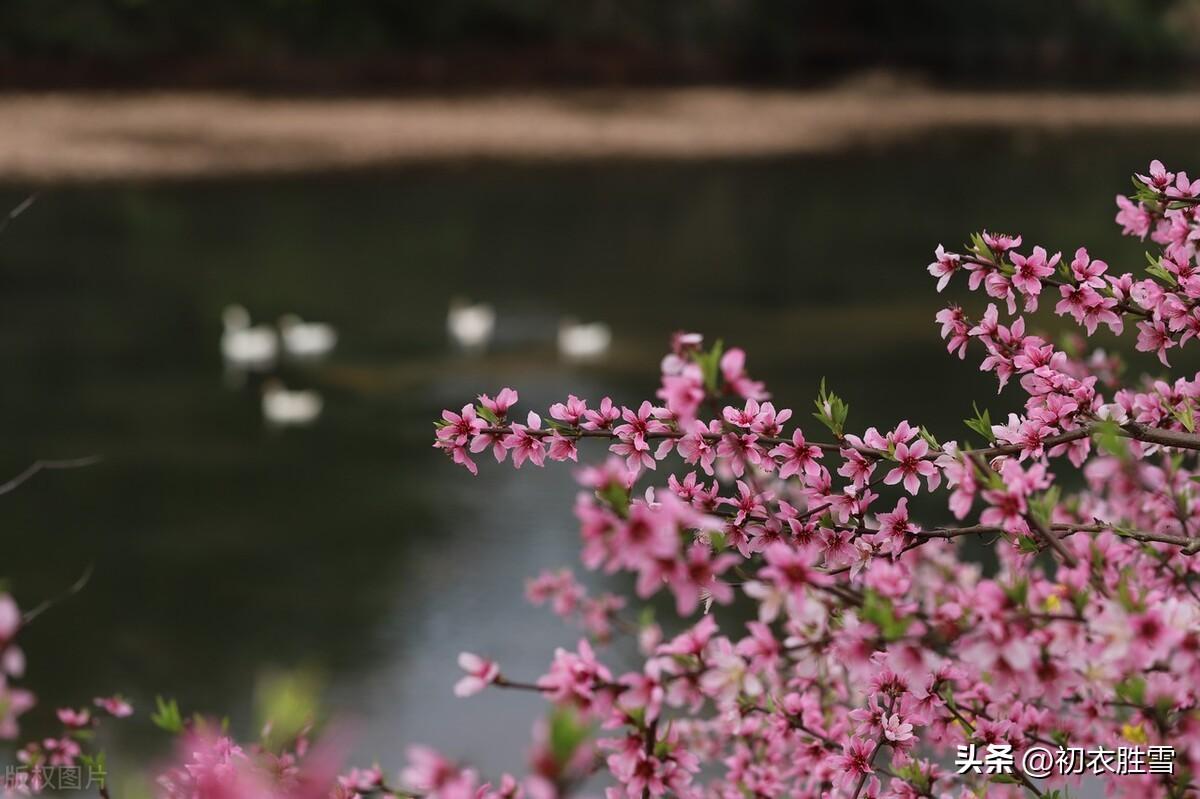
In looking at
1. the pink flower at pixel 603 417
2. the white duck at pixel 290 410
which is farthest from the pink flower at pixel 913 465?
the white duck at pixel 290 410

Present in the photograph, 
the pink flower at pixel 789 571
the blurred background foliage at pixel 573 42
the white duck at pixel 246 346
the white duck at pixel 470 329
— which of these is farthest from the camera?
the blurred background foliage at pixel 573 42

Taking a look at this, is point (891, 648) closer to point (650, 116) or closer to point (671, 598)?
point (671, 598)

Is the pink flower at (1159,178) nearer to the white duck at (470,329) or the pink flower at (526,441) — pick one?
the pink flower at (526,441)

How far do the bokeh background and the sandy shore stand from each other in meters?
0.16

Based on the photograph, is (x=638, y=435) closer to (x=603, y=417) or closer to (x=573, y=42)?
(x=603, y=417)

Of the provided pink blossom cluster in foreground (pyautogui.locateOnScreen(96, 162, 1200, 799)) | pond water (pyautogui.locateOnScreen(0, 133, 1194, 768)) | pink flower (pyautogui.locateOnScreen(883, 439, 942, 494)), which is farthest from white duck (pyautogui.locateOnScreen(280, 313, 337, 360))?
pink flower (pyautogui.locateOnScreen(883, 439, 942, 494))

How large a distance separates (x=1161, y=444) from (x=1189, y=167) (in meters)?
30.7

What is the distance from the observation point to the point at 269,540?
12.6 m

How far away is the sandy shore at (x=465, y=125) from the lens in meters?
34.2

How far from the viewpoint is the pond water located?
10578mm

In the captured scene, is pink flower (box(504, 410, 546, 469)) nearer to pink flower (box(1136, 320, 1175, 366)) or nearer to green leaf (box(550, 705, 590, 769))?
pink flower (box(1136, 320, 1175, 366))

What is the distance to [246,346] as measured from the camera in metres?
17.0

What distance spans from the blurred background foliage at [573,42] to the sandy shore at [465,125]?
2.09m

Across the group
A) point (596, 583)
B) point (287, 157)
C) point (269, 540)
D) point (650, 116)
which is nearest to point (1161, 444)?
point (596, 583)
